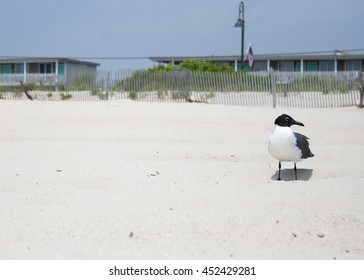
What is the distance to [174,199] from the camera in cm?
634

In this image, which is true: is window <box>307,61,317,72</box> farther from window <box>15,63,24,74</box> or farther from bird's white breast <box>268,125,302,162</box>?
bird's white breast <box>268,125,302,162</box>

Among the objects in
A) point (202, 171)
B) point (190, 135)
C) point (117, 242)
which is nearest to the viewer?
point (117, 242)

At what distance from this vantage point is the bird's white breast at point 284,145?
A: 305 inches

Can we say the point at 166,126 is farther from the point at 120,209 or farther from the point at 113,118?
the point at 120,209

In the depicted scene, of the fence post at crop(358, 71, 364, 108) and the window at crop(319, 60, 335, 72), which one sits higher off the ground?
the window at crop(319, 60, 335, 72)

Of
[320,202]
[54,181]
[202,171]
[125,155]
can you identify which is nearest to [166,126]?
[125,155]

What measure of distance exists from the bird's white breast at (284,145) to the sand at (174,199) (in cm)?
38

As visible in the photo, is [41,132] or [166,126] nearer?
[41,132]

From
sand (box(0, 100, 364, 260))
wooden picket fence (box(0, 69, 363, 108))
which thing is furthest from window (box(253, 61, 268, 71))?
sand (box(0, 100, 364, 260))

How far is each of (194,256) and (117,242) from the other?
72 cm

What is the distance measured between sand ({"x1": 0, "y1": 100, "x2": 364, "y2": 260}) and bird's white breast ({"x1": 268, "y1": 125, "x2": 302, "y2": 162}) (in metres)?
0.38

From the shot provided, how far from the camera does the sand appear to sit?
476 centimetres

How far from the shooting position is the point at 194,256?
4.53m

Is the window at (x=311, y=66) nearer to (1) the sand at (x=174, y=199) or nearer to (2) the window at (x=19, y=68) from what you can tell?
(2) the window at (x=19, y=68)
